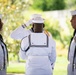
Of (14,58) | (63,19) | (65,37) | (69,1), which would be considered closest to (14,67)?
(14,58)

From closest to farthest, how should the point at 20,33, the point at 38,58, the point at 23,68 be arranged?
the point at 38,58, the point at 20,33, the point at 23,68

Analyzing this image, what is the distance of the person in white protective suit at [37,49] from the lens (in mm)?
5355

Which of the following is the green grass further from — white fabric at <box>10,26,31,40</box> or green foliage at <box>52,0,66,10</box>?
green foliage at <box>52,0,66,10</box>

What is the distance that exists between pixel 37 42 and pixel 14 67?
19.2 ft

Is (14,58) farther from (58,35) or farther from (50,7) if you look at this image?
(50,7)

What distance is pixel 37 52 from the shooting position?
5363mm

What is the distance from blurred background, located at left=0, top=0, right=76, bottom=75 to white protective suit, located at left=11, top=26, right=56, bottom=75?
4679 mm

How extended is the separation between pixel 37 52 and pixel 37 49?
45mm

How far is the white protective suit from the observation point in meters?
5.36

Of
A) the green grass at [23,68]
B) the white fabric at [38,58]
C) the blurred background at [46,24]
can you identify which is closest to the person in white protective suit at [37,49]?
the white fabric at [38,58]

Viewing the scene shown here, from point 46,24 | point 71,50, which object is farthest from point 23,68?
point 71,50

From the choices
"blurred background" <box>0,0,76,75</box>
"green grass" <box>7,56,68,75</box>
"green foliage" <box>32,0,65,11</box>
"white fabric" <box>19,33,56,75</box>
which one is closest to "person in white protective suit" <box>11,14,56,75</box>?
"white fabric" <box>19,33,56,75</box>

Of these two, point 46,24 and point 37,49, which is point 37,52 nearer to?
point 37,49

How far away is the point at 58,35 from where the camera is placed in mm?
16297
